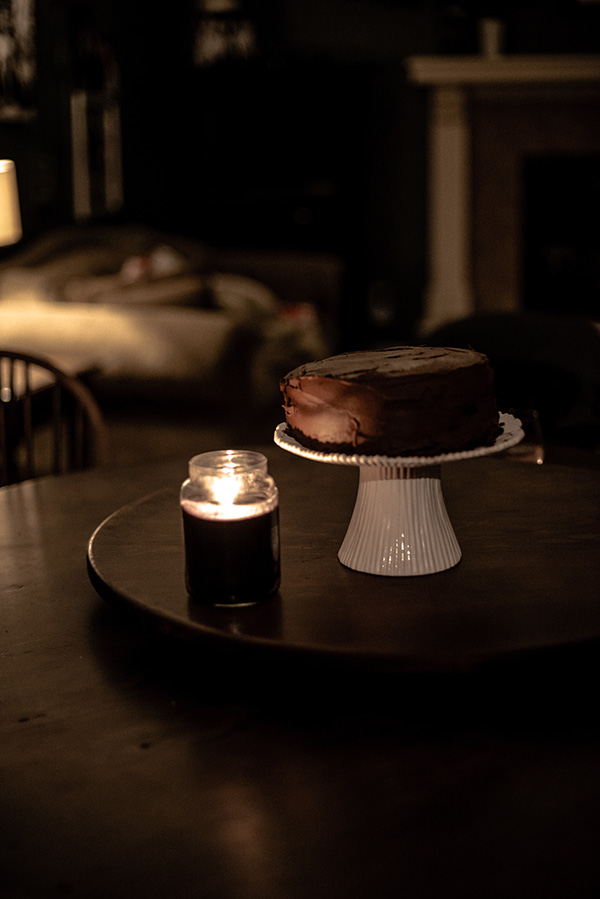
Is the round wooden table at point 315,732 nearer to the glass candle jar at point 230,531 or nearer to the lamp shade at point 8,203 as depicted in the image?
the glass candle jar at point 230,531

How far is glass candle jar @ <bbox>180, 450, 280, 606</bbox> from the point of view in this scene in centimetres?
90

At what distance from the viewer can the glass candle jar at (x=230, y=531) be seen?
2.96 ft

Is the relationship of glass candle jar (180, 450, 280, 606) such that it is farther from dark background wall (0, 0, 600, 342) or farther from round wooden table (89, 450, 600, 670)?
dark background wall (0, 0, 600, 342)

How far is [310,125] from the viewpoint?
6105mm

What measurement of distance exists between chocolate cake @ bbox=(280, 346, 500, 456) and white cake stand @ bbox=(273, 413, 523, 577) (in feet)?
0.07

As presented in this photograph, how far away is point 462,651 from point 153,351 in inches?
90.9

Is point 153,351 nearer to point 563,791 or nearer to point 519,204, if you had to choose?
point 563,791

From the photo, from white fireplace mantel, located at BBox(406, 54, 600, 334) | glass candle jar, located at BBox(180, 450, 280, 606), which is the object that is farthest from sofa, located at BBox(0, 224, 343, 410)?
glass candle jar, located at BBox(180, 450, 280, 606)

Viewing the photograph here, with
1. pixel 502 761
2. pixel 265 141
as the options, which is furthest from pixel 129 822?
pixel 265 141

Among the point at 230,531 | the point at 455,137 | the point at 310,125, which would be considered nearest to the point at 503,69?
the point at 455,137

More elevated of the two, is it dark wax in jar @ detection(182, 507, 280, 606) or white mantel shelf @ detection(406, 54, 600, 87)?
white mantel shelf @ detection(406, 54, 600, 87)

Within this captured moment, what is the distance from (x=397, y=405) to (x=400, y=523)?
0.41 feet

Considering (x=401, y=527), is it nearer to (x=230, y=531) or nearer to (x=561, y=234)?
(x=230, y=531)

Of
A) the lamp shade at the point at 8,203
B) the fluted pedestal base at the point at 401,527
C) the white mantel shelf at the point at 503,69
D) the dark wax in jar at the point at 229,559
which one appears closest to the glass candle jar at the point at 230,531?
the dark wax in jar at the point at 229,559
